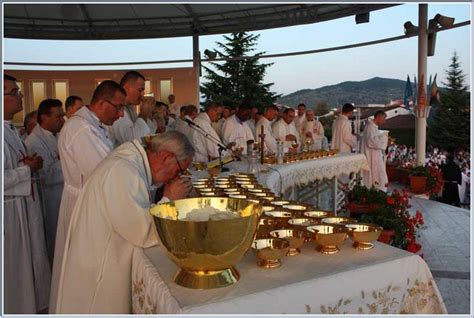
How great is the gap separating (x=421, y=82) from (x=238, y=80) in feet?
51.6

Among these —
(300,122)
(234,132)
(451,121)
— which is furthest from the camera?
(451,121)

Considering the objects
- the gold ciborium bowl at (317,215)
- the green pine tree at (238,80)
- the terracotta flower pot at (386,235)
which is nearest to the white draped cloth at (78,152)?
the gold ciborium bowl at (317,215)

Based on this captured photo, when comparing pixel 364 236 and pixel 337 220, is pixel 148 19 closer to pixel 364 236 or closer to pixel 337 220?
pixel 337 220

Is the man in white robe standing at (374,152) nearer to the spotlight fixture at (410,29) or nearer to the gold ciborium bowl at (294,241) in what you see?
the spotlight fixture at (410,29)

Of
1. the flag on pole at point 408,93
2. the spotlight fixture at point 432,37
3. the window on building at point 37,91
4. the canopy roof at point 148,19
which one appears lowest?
the flag on pole at point 408,93

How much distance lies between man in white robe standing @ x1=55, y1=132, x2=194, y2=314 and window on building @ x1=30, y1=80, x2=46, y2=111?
1399cm

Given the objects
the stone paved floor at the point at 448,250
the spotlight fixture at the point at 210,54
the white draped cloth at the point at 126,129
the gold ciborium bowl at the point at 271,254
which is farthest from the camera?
the spotlight fixture at the point at 210,54

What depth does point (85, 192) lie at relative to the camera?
2.14 m

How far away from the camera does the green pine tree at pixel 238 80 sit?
25453 mm

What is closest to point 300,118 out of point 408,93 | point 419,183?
point 408,93

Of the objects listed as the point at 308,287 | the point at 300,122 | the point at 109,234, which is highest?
the point at 300,122

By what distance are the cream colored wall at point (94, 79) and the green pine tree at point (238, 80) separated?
397 inches

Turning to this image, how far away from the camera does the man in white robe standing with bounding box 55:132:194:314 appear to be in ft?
6.66

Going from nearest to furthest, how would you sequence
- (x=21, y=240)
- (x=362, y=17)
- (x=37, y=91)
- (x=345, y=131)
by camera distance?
(x=21, y=240) < (x=345, y=131) < (x=362, y=17) < (x=37, y=91)
